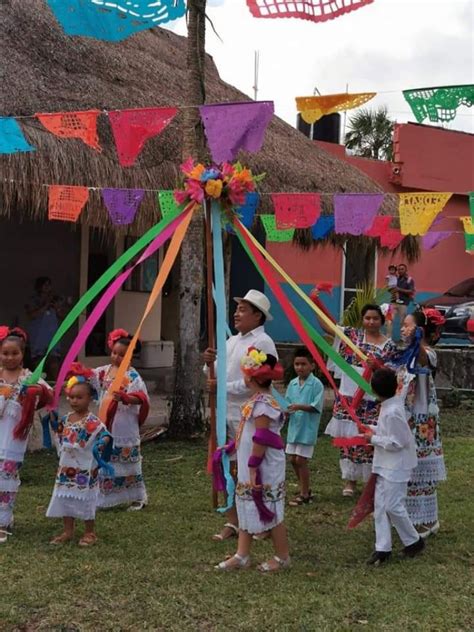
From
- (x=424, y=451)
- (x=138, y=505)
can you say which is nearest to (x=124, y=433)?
(x=138, y=505)

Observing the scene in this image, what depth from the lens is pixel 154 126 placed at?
6.06 meters

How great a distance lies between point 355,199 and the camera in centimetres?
826

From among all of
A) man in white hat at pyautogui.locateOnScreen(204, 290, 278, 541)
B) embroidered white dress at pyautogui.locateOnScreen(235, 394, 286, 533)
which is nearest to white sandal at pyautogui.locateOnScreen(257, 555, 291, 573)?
embroidered white dress at pyautogui.locateOnScreen(235, 394, 286, 533)

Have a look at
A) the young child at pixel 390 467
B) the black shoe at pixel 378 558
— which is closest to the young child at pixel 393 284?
the young child at pixel 390 467

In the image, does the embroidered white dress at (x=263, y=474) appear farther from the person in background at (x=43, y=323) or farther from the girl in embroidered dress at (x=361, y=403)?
the person in background at (x=43, y=323)

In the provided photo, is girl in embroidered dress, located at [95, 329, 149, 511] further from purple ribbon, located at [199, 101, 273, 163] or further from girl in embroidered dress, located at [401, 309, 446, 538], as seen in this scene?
girl in embroidered dress, located at [401, 309, 446, 538]

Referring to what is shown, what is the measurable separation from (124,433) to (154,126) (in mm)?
2488

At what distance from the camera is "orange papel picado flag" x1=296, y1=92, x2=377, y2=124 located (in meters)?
6.68

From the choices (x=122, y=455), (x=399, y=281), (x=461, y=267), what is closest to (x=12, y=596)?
(x=122, y=455)

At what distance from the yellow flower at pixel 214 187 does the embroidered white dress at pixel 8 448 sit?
5.48 ft

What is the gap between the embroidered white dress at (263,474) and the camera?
13.2ft

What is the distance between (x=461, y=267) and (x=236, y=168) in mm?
15426

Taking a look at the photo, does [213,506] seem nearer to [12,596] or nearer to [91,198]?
[12,596]

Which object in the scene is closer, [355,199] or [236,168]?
[236,168]
